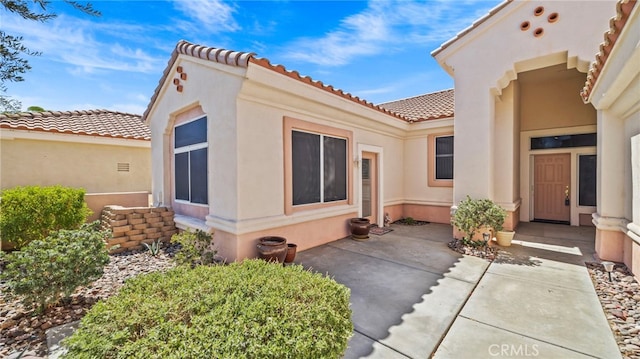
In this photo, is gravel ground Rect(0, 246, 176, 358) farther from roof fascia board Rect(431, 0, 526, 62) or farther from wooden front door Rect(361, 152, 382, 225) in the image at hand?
roof fascia board Rect(431, 0, 526, 62)

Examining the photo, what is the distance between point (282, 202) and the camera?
6699mm

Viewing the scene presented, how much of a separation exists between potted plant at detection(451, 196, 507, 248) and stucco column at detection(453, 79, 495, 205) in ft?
1.95

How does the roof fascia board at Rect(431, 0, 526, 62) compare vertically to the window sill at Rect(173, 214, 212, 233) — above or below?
above

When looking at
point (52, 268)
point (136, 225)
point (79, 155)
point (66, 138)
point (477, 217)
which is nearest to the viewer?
point (52, 268)

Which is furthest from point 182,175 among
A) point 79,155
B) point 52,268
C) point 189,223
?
point 79,155

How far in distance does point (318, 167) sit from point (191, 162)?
375 centimetres

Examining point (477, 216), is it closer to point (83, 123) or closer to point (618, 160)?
point (618, 160)

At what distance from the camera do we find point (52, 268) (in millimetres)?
3787

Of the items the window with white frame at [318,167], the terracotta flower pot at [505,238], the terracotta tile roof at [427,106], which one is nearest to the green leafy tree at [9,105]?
the window with white frame at [318,167]

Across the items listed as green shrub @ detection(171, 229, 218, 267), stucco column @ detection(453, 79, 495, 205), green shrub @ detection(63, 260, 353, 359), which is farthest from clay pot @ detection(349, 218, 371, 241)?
green shrub @ detection(63, 260, 353, 359)

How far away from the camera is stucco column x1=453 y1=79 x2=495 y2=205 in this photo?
24.9ft

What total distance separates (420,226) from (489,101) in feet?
16.4

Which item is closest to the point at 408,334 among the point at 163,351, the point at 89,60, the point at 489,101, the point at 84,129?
the point at 163,351

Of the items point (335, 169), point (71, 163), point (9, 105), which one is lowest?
point (335, 169)
